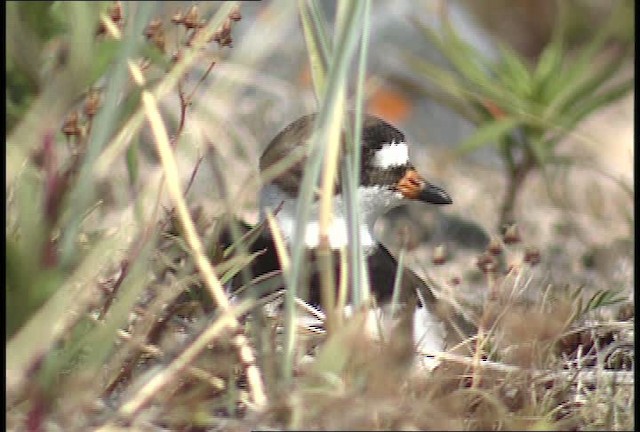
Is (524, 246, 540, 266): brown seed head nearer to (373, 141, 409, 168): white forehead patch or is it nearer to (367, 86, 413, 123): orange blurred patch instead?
(373, 141, 409, 168): white forehead patch

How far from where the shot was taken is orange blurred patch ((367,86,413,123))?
4652 millimetres

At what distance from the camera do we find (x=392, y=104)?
4.67m

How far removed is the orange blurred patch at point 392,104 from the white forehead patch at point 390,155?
217 cm

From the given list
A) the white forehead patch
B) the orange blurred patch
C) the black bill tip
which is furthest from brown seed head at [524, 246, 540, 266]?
the orange blurred patch

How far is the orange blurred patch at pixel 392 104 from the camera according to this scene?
15.3 feet

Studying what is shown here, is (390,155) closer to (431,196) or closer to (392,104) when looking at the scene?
(431,196)

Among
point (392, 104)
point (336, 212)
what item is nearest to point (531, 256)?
point (336, 212)

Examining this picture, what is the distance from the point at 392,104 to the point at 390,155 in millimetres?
2234

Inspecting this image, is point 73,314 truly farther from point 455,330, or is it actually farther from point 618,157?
point 618,157

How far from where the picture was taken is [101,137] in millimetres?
1727

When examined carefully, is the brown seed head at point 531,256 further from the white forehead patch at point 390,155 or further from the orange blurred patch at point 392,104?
the orange blurred patch at point 392,104

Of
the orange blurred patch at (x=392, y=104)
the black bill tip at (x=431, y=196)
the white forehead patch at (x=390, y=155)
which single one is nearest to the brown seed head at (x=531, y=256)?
the black bill tip at (x=431, y=196)

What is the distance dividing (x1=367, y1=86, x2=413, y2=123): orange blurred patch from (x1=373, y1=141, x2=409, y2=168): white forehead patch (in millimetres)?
2167

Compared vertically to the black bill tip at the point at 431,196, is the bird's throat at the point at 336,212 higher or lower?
lower
